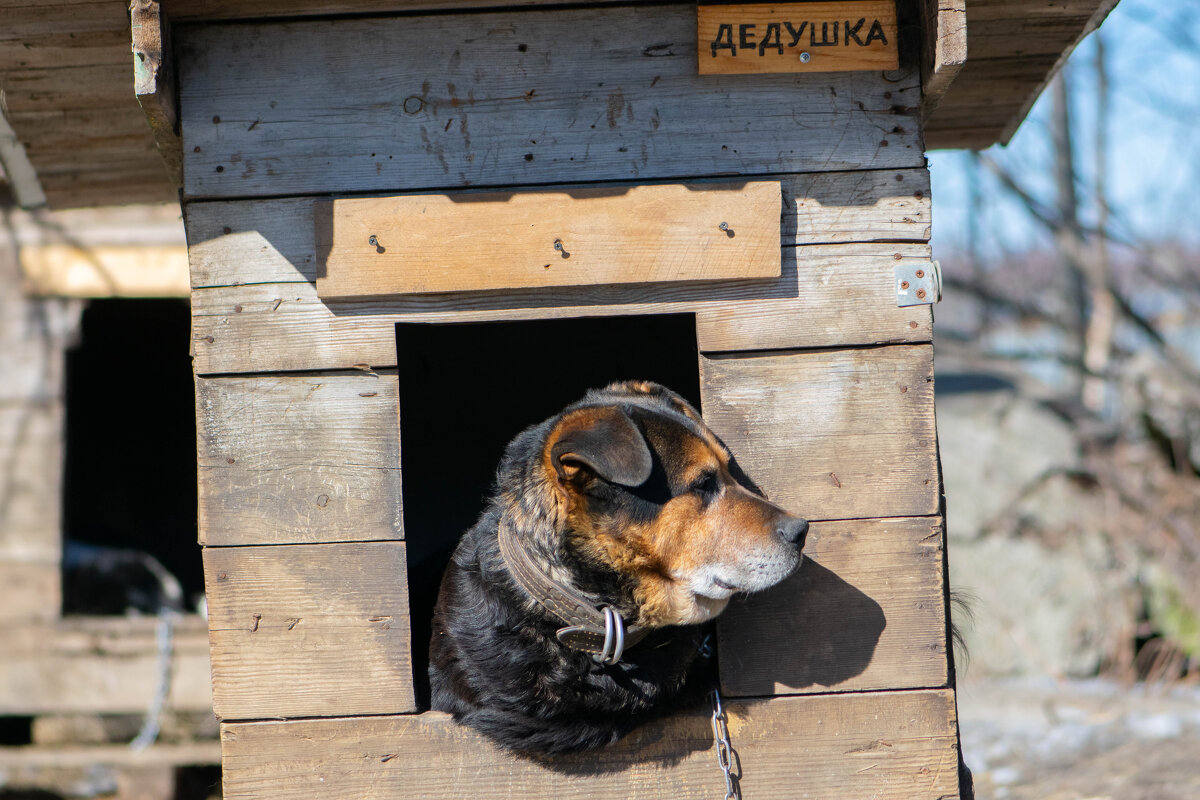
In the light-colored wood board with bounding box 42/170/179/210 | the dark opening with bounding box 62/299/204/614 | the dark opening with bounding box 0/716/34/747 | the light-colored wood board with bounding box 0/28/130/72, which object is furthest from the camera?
the dark opening with bounding box 62/299/204/614

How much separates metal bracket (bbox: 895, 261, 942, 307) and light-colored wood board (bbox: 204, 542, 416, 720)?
147cm

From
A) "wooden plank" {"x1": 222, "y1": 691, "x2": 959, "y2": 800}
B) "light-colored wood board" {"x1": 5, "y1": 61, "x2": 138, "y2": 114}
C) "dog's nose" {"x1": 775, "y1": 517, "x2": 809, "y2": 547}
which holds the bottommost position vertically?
"wooden plank" {"x1": 222, "y1": 691, "x2": 959, "y2": 800}

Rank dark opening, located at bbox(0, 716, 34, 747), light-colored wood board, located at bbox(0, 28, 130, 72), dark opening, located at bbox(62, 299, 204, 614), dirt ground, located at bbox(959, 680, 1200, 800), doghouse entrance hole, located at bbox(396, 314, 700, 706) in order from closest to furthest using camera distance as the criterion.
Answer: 1. light-colored wood board, located at bbox(0, 28, 130, 72)
2. doghouse entrance hole, located at bbox(396, 314, 700, 706)
3. dirt ground, located at bbox(959, 680, 1200, 800)
4. dark opening, located at bbox(0, 716, 34, 747)
5. dark opening, located at bbox(62, 299, 204, 614)

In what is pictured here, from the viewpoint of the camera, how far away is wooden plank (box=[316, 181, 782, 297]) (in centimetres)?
250

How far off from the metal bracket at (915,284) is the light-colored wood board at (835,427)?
127 mm

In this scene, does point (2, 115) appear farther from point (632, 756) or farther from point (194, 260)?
point (632, 756)

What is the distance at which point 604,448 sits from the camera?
2365mm

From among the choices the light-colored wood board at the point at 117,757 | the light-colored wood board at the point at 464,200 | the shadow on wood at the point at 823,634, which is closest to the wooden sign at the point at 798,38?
the light-colored wood board at the point at 464,200

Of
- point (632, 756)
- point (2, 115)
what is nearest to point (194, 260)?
point (2, 115)

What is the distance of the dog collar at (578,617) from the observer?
2.39 m

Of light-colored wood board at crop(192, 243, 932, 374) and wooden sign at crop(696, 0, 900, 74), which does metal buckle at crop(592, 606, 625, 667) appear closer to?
light-colored wood board at crop(192, 243, 932, 374)

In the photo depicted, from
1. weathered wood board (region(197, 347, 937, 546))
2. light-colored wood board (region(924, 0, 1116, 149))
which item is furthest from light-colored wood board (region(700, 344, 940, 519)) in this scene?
light-colored wood board (region(924, 0, 1116, 149))

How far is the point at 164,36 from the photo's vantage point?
2.46 meters

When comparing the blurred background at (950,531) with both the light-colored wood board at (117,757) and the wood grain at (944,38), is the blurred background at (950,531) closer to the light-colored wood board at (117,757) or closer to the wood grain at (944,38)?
the light-colored wood board at (117,757)
